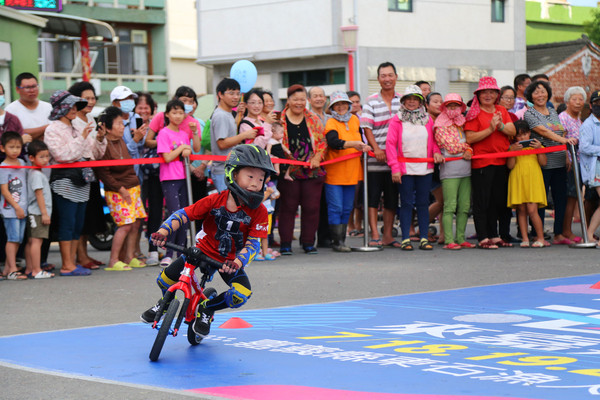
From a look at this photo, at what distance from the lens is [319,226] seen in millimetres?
15117

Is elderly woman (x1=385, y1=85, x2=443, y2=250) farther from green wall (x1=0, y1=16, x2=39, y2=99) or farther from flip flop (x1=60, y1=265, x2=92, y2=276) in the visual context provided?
green wall (x1=0, y1=16, x2=39, y2=99)

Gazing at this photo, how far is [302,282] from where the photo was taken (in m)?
11.0

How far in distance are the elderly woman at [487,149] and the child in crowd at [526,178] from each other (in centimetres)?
15

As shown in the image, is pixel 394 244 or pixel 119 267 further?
pixel 394 244

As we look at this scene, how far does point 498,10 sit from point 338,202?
31.9 meters

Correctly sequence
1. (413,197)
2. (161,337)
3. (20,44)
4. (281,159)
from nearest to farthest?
(161,337) < (281,159) < (413,197) < (20,44)

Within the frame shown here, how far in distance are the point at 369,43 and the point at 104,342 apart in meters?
32.7

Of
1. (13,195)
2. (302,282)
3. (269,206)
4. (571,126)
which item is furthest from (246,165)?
(571,126)

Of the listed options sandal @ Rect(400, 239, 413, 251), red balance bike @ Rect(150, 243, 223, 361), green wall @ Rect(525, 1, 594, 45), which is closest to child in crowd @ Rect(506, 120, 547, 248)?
sandal @ Rect(400, 239, 413, 251)

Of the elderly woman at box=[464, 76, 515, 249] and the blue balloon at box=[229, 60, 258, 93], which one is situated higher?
the blue balloon at box=[229, 60, 258, 93]

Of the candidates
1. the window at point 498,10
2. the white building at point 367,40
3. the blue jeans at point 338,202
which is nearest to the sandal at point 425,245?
the blue jeans at point 338,202

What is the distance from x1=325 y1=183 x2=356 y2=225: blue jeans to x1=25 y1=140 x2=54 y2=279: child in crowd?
3.99 metres

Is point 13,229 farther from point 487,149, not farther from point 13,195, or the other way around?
point 487,149

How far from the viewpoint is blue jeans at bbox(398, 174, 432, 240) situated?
1409 centimetres
